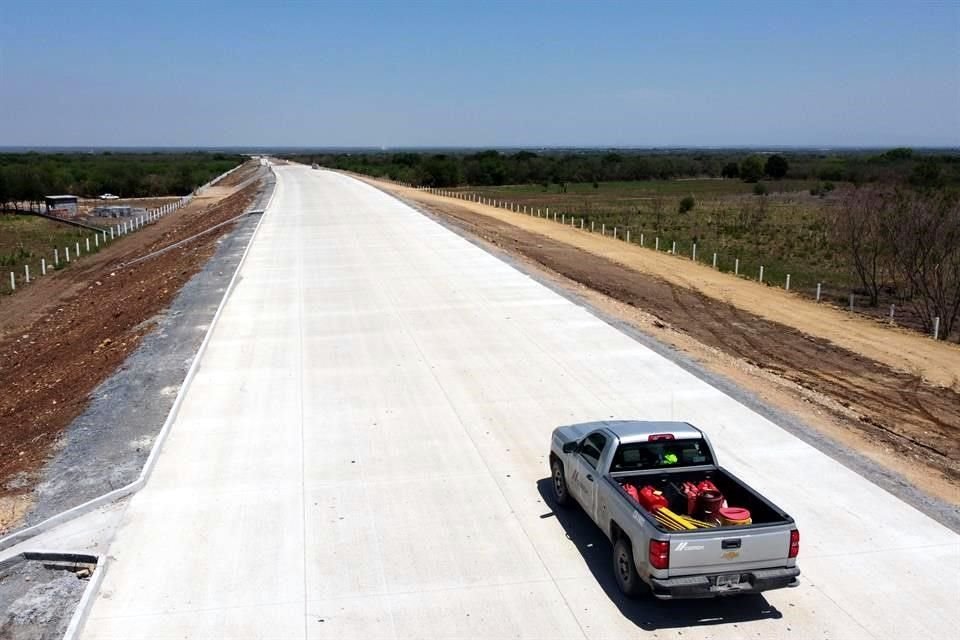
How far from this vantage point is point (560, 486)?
10.6 m

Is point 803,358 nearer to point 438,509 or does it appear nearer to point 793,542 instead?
point 438,509

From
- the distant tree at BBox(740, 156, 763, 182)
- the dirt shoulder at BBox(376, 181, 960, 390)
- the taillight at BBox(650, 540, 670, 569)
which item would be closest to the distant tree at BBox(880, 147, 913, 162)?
the distant tree at BBox(740, 156, 763, 182)

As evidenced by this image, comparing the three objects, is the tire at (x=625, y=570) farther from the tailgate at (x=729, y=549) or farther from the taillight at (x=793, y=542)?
the taillight at (x=793, y=542)

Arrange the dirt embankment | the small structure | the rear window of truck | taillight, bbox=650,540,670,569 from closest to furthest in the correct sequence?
taillight, bbox=650,540,670,569 → the rear window of truck → the dirt embankment → the small structure

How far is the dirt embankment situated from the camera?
46.6ft

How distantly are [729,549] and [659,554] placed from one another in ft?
2.11

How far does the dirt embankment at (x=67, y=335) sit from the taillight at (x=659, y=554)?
290 inches

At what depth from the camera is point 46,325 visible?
2947 centimetres

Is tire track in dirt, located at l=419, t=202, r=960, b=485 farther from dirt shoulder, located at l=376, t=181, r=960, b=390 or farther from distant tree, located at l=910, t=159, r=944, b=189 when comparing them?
distant tree, located at l=910, t=159, r=944, b=189

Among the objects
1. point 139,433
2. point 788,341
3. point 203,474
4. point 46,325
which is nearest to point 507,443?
point 203,474

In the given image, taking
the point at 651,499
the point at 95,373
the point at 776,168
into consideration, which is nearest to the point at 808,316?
the point at 95,373

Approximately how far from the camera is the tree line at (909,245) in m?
27.4

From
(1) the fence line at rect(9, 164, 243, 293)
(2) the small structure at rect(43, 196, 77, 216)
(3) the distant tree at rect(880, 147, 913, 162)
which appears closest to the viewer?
(1) the fence line at rect(9, 164, 243, 293)

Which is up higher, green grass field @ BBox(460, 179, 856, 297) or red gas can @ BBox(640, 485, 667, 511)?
red gas can @ BBox(640, 485, 667, 511)
